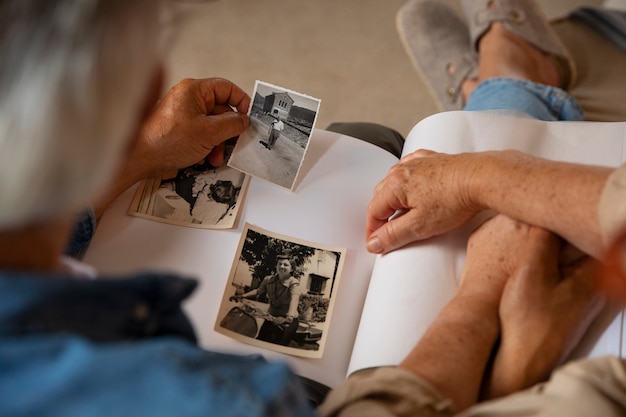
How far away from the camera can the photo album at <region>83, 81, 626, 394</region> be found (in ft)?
2.84

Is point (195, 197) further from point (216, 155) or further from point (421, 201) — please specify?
point (421, 201)

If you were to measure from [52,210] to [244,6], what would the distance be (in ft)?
5.57

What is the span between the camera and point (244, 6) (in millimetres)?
1973

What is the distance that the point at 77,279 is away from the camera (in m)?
0.46

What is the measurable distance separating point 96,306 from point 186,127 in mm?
554

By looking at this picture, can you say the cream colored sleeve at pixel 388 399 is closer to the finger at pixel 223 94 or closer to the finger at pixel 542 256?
the finger at pixel 542 256

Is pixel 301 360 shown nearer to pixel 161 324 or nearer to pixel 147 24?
pixel 161 324

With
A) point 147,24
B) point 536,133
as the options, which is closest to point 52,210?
point 147,24

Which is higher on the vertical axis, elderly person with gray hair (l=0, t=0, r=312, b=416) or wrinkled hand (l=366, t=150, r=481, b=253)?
wrinkled hand (l=366, t=150, r=481, b=253)

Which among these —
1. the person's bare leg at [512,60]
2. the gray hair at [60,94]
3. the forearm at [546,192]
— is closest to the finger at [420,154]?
the forearm at [546,192]

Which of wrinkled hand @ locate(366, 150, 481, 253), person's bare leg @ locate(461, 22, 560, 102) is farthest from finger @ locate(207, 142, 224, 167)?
person's bare leg @ locate(461, 22, 560, 102)

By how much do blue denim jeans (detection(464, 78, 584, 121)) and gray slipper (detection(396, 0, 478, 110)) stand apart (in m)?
0.33

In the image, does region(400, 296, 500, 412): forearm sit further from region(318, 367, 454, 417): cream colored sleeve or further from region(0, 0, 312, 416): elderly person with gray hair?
region(0, 0, 312, 416): elderly person with gray hair

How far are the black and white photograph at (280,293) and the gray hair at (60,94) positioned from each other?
0.50 metres
